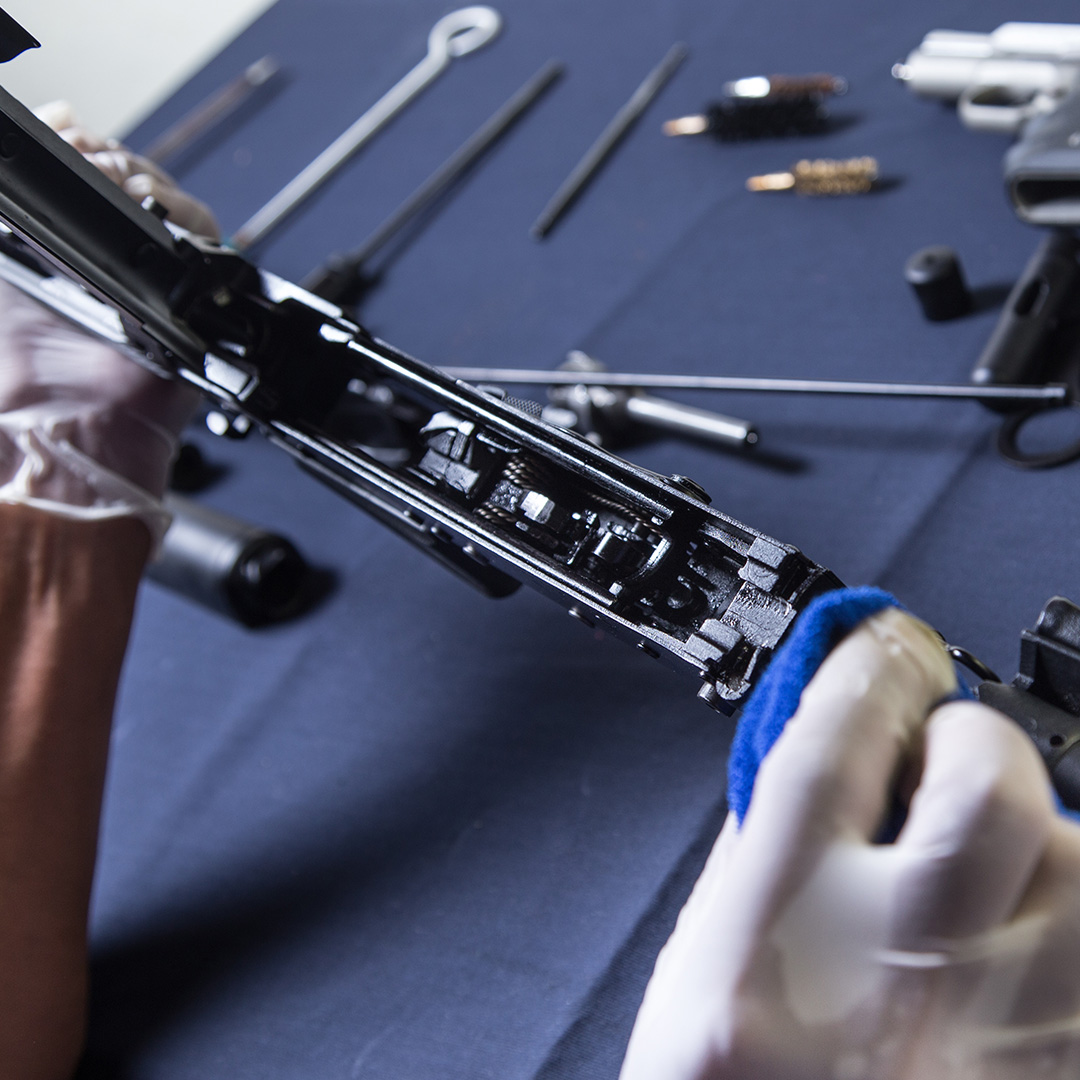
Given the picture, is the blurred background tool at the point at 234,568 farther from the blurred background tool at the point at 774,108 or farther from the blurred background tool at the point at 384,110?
the blurred background tool at the point at 774,108

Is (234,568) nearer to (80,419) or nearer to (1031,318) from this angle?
(80,419)

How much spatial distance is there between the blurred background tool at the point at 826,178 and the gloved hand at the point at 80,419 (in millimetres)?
593

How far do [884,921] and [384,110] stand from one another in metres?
1.39

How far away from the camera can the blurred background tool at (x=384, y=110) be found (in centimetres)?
142

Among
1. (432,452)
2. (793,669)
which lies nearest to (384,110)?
(432,452)

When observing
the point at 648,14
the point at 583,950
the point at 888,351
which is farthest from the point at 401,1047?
the point at 648,14

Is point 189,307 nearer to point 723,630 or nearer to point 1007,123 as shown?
point 723,630

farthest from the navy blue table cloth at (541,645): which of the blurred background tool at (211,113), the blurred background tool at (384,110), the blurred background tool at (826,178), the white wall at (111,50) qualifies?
A: the white wall at (111,50)

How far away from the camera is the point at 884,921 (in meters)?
0.38

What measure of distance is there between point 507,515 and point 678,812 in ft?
0.86

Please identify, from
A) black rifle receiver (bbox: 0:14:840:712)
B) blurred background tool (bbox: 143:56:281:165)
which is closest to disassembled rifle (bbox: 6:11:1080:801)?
black rifle receiver (bbox: 0:14:840:712)

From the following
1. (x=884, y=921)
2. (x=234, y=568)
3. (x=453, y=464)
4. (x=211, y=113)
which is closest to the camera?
(x=884, y=921)

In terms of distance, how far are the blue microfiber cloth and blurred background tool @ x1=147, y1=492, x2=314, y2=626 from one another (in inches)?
25.2

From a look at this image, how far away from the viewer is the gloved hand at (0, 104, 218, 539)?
0.79 metres
